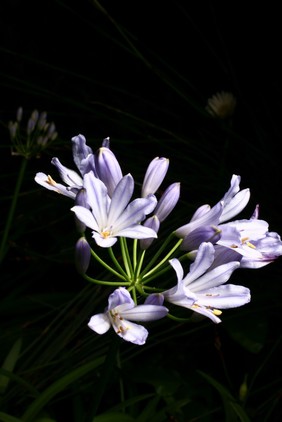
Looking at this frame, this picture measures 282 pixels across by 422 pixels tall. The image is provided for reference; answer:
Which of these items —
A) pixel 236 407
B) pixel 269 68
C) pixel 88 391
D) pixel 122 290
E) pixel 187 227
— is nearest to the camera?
pixel 122 290

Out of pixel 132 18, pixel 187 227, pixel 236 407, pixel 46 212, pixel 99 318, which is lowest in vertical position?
pixel 236 407

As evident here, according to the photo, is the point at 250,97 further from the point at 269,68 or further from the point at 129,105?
the point at 129,105

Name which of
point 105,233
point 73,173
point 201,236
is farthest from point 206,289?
point 73,173

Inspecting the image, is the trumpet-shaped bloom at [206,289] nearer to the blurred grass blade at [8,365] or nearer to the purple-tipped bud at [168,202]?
the purple-tipped bud at [168,202]

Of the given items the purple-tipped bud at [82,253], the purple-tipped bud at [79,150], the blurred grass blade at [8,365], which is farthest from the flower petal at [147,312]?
the blurred grass blade at [8,365]

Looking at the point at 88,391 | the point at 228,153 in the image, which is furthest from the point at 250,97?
the point at 88,391

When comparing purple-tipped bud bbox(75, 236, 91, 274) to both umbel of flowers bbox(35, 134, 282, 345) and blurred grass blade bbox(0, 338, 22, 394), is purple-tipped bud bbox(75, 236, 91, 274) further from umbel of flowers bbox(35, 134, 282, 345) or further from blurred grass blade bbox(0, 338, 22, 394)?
blurred grass blade bbox(0, 338, 22, 394)
